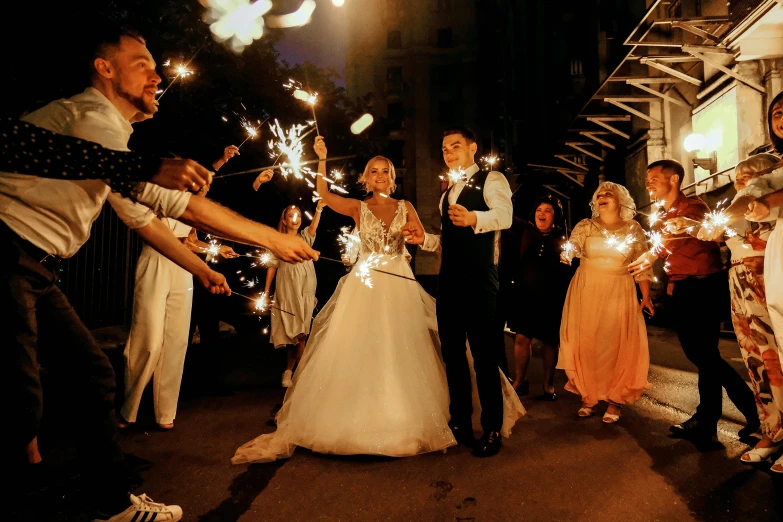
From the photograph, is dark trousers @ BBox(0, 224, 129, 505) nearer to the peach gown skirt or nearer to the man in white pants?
the man in white pants

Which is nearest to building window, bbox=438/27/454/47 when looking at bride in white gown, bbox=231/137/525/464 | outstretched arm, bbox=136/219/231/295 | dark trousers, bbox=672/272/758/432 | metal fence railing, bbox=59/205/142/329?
metal fence railing, bbox=59/205/142/329

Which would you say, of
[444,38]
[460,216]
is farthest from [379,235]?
[444,38]

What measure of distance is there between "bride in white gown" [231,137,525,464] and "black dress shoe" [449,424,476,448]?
0.18 metres

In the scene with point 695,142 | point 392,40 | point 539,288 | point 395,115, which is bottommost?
point 539,288

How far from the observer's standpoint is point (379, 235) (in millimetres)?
4777

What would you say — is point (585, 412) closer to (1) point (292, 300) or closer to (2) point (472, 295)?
(2) point (472, 295)

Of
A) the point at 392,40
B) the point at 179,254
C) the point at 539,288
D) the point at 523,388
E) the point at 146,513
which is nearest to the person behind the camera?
the point at 146,513

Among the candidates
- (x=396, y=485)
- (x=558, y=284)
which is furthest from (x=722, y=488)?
(x=558, y=284)

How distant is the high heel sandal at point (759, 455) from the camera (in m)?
3.61

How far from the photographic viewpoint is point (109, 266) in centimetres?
967

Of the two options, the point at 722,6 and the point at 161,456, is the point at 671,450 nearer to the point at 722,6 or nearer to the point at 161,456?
the point at 161,456

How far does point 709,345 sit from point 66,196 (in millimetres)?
4615

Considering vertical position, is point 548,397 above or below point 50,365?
below

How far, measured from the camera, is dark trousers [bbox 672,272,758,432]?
13.6 feet
